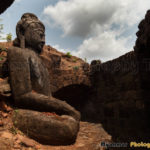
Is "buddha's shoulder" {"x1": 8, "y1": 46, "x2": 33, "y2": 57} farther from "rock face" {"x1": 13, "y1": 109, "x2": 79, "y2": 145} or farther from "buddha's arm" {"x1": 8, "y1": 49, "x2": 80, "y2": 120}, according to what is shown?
"rock face" {"x1": 13, "y1": 109, "x2": 79, "y2": 145}

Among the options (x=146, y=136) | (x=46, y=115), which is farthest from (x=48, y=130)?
(x=146, y=136)

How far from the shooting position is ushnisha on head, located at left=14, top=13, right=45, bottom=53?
14.0ft

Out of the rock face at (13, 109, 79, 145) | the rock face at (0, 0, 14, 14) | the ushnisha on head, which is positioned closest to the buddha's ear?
the ushnisha on head

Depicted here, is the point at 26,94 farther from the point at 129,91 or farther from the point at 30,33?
the point at 129,91

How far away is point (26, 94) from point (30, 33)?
5.43 feet

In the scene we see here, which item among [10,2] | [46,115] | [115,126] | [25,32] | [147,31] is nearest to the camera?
[10,2]

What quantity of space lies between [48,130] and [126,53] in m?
2.53

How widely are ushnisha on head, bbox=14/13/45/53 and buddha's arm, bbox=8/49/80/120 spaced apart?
0.65m

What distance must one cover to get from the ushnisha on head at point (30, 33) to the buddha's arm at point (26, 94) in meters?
0.65

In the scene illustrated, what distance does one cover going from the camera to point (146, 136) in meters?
2.77

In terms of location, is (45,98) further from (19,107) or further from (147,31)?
(147,31)

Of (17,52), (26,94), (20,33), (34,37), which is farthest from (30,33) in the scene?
(26,94)

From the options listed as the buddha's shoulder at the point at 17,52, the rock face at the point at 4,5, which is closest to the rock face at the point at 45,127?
the buddha's shoulder at the point at 17,52

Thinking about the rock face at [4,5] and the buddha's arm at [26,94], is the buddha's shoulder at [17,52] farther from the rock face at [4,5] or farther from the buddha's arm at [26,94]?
the rock face at [4,5]
